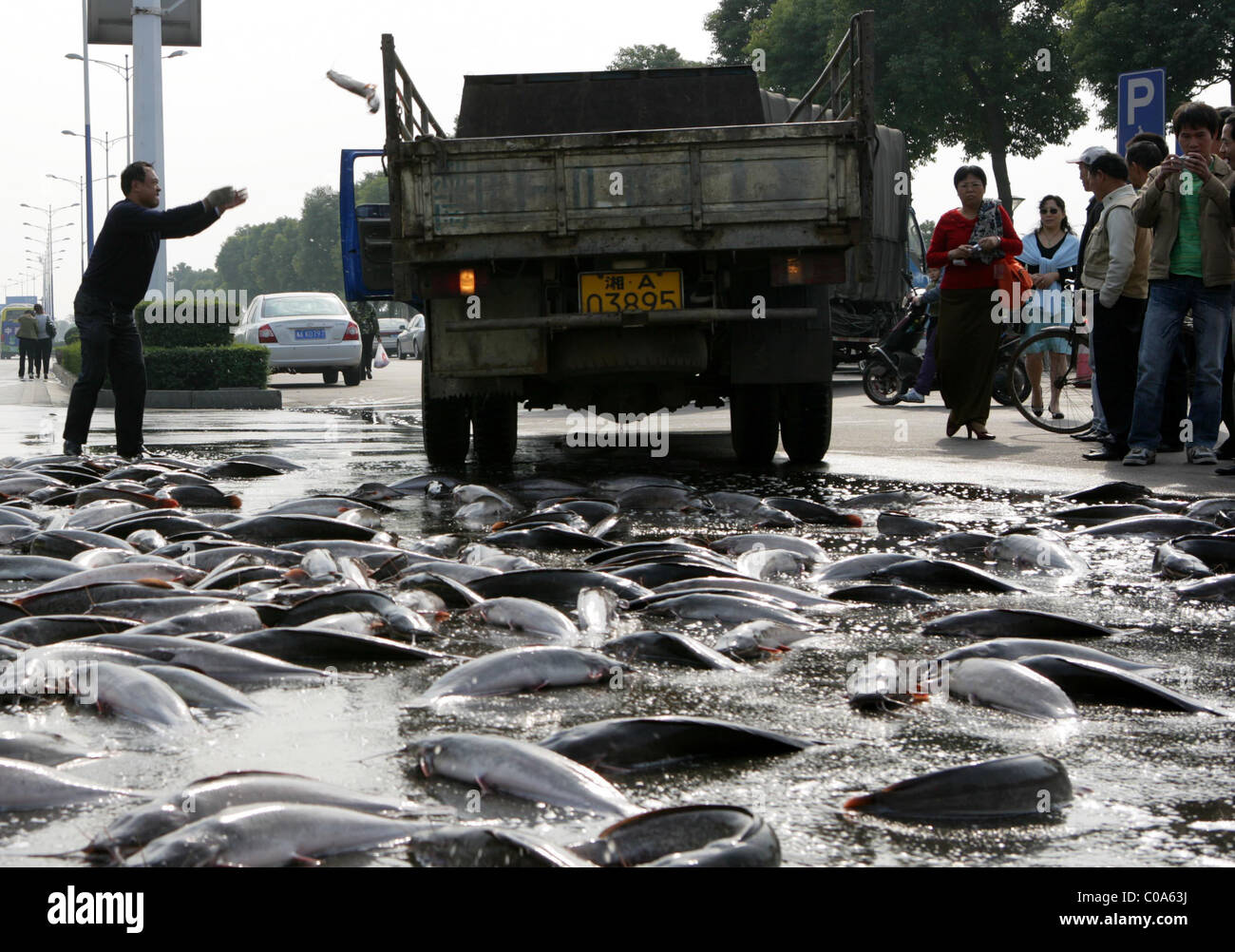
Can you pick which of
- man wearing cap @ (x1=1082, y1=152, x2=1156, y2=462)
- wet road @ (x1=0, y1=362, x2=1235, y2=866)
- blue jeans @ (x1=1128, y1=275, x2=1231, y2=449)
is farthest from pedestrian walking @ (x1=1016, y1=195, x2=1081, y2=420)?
wet road @ (x1=0, y1=362, x2=1235, y2=866)

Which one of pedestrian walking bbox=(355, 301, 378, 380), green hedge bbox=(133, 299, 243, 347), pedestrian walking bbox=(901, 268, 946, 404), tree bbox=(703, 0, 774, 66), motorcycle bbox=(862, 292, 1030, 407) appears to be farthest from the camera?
tree bbox=(703, 0, 774, 66)

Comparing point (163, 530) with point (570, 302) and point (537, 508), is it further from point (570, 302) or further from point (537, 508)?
point (570, 302)

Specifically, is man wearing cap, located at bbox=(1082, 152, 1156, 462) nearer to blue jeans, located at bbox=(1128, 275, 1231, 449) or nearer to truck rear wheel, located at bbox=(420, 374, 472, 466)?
blue jeans, located at bbox=(1128, 275, 1231, 449)

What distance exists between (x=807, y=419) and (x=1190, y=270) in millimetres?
2373

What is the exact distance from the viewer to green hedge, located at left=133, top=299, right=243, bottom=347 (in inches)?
781

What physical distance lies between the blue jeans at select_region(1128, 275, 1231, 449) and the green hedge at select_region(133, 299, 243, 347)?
1436 cm

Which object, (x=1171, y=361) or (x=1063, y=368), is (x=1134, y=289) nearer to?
(x=1171, y=361)

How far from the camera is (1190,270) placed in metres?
8.41

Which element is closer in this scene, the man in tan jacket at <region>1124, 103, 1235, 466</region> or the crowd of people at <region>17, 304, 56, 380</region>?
the man in tan jacket at <region>1124, 103, 1235, 466</region>

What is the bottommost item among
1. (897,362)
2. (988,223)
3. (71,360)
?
(897,362)

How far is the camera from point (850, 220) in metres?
7.68

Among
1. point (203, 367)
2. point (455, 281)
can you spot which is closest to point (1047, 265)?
point (455, 281)

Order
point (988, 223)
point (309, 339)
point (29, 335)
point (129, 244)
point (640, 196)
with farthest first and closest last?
1. point (29, 335)
2. point (309, 339)
3. point (988, 223)
4. point (129, 244)
5. point (640, 196)
